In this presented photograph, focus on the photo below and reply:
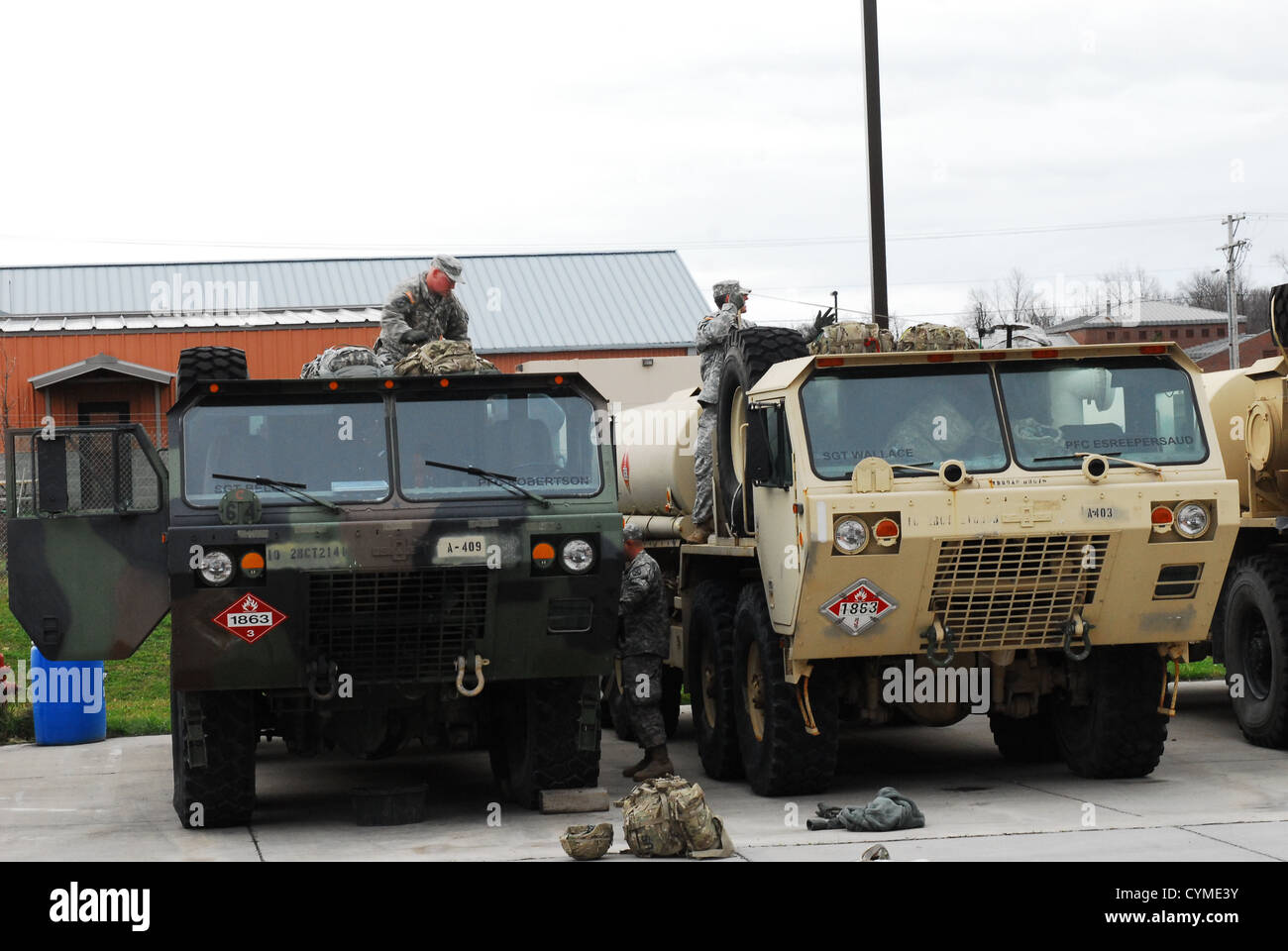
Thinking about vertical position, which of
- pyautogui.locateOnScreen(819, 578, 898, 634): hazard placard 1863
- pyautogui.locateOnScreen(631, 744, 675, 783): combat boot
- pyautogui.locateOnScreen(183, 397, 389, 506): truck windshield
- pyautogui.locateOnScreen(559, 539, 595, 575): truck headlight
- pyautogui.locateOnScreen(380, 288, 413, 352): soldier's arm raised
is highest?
pyautogui.locateOnScreen(380, 288, 413, 352): soldier's arm raised

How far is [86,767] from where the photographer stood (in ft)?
42.9

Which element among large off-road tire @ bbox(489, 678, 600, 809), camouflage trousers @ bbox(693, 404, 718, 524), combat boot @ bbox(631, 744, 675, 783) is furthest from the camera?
camouflage trousers @ bbox(693, 404, 718, 524)

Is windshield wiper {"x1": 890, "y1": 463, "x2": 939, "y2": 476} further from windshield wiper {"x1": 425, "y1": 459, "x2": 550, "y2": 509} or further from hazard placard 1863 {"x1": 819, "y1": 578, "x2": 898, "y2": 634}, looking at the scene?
windshield wiper {"x1": 425, "y1": 459, "x2": 550, "y2": 509}

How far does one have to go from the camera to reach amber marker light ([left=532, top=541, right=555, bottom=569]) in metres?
9.33

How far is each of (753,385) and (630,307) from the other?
28.6 metres

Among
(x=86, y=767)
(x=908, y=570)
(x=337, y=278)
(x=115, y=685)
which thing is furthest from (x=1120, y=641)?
(x=337, y=278)

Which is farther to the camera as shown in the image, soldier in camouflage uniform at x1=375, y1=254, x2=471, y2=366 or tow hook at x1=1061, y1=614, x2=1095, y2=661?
soldier in camouflage uniform at x1=375, y1=254, x2=471, y2=366

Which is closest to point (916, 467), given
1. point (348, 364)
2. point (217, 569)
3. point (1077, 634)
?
point (1077, 634)

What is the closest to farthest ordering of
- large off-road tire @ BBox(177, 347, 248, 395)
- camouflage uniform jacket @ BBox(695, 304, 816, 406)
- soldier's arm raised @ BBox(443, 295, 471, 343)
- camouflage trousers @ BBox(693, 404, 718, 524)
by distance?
large off-road tire @ BBox(177, 347, 248, 395)
soldier's arm raised @ BBox(443, 295, 471, 343)
camouflage uniform jacket @ BBox(695, 304, 816, 406)
camouflage trousers @ BBox(693, 404, 718, 524)

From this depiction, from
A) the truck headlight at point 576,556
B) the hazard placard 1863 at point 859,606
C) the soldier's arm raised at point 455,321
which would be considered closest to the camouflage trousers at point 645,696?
the hazard placard 1863 at point 859,606

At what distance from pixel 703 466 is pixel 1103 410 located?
3126 millimetres

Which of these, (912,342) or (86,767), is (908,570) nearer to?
(912,342)

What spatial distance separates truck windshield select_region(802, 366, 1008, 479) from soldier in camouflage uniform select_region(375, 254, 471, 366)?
94.7 inches

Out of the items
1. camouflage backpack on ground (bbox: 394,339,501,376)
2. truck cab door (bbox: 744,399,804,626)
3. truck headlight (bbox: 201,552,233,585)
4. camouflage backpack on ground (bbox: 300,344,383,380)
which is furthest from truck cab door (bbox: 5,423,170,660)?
truck cab door (bbox: 744,399,804,626)
